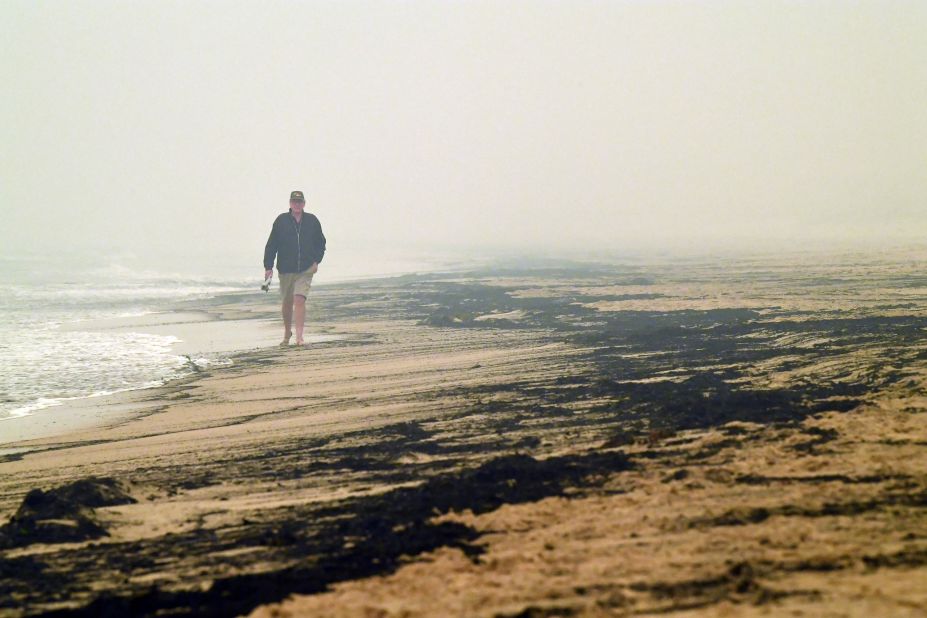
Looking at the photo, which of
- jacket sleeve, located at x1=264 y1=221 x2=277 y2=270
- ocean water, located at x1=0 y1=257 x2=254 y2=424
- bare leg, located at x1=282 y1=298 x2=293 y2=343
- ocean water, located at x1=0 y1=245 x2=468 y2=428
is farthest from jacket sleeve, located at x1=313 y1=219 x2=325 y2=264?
ocean water, located at x1=0 y1=257 x2=254 y2=424

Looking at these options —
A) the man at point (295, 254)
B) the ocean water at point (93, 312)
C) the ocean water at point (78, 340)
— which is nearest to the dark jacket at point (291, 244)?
the man at point (295, 254)

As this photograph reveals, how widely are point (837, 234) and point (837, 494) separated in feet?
145

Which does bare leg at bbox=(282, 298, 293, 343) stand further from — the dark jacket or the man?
the dark jacket

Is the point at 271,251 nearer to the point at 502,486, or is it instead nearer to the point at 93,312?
the point at 93,312

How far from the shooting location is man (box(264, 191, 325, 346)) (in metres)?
11.1

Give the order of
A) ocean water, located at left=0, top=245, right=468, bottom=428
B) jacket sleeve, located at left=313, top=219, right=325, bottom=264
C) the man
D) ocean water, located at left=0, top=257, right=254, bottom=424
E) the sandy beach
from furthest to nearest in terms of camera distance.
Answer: jacket sleeve, located at left=313, top=219, right=325, bottom=264
the man
ocean water, located at left=0, top=245, right=468, bottom=428
ocean water, located at left=0, top=257, right=254, bottom=424
the sandy beach

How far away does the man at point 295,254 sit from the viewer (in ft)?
36.3

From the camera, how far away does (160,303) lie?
17.9 metres

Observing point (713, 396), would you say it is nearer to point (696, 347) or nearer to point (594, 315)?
point (696, 347)

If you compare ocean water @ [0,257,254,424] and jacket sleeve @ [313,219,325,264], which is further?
jacket sleeve @ [313,219,325,264]

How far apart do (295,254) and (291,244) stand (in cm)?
14

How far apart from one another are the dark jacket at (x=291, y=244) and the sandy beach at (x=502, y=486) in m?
1.86

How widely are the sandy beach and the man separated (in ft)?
5.35

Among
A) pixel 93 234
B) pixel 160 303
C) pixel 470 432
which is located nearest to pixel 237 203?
pixel 93 234
